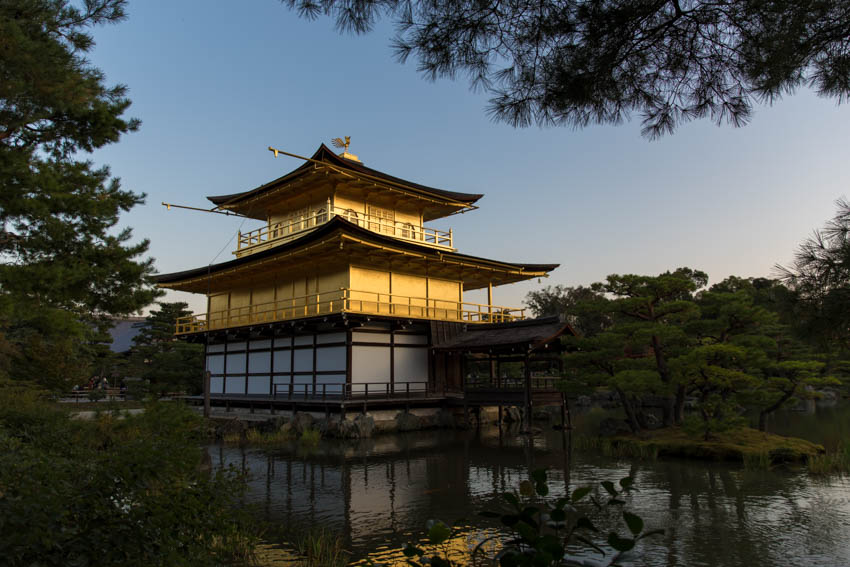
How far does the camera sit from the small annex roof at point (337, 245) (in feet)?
68.5

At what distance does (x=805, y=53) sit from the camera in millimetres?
4715

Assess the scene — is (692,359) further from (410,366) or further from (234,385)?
(234,385)

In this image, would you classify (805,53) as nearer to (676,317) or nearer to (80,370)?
(676,317)

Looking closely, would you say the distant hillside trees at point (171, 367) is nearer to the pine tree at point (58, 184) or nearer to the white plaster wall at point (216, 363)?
the white plaster wall at point (216, 363)

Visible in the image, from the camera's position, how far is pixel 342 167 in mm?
24359

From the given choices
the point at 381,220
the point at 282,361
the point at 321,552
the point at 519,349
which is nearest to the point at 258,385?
the point at 282,361

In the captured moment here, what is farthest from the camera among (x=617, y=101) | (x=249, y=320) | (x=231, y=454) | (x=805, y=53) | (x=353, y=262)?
(x=249, y=320)

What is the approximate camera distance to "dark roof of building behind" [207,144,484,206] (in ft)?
79.4

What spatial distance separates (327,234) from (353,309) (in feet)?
10.1

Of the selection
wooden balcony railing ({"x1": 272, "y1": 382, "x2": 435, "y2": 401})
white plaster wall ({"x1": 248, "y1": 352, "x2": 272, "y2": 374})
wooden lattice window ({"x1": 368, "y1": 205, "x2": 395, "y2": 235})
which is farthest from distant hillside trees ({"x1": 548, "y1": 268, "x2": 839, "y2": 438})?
white plaster wall ({"x1": 248, "y1": 352, "x2": 272, "y2": 374})

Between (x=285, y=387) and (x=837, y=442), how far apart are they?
19563 mm

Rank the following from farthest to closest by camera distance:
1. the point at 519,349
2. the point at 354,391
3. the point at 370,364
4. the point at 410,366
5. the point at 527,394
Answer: the point at 410,366 → the point at 370,364 → the point at 354,391 → the point at 519,349 → the point at 527,394

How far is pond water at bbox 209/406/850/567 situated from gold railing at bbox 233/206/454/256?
37.8 feet

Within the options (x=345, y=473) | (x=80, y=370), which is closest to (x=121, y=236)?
(x=345, y=473)
